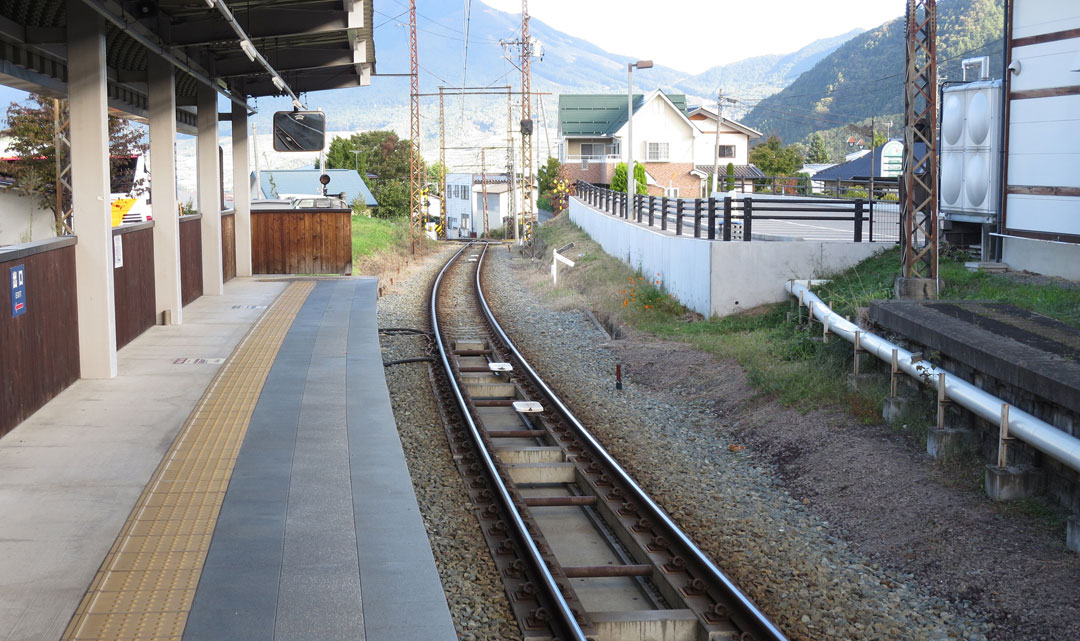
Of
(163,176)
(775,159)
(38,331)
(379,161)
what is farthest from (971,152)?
(379,161)

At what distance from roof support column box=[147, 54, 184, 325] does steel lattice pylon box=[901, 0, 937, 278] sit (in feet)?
33.4

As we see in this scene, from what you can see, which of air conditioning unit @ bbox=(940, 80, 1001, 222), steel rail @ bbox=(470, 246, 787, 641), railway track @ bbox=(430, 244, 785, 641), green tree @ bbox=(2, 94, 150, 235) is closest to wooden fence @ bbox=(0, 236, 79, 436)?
railway track @ bbox=(430, 244, 785, 641)

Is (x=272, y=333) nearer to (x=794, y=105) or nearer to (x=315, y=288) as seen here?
(x=315, y=288)

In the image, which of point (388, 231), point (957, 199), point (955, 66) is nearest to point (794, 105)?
point (955, 66)

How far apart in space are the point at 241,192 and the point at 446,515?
572 inches

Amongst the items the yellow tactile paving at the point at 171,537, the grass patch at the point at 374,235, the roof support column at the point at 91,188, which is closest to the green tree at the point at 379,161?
the grass patch at the point at 374,235

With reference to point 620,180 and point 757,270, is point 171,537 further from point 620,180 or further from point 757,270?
point 620,180

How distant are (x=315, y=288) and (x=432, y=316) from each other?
2.38m

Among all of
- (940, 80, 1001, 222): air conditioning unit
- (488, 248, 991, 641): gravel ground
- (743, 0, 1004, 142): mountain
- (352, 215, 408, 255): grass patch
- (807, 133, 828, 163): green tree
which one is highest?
(743, 0, 1004, 142): mountain

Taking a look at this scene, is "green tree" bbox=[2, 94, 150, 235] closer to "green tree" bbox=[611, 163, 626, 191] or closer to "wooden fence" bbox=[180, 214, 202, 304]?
"wooden fence" bbox=[180, 214, 202, 304]

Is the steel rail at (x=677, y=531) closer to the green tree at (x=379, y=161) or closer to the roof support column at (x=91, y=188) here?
the roof support column at (x=91, y=188)

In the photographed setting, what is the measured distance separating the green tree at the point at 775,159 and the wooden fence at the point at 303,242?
194 feet

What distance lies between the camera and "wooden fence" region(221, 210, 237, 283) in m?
21.2

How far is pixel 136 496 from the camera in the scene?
23.2ft
